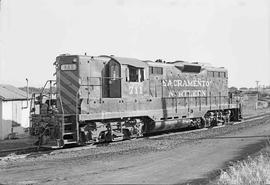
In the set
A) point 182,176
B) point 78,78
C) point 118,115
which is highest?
point 78,78

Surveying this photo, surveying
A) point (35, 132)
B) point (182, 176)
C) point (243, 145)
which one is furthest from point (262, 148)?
point (35, 132)

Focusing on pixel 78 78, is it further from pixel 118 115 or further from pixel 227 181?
pixel 227 181

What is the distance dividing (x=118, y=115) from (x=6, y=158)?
17.7 ft

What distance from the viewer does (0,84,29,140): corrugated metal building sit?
21.9 metres

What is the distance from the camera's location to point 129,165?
36.6ft

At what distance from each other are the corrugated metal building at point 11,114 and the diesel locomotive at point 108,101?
6.38 meters

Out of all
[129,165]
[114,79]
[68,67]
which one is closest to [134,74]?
[114,79]

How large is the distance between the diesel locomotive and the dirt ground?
3.27 ft

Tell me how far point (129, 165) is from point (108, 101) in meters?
5.06

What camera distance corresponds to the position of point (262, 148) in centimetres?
1355

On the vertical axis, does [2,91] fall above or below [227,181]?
above

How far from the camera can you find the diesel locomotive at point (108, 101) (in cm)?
1456

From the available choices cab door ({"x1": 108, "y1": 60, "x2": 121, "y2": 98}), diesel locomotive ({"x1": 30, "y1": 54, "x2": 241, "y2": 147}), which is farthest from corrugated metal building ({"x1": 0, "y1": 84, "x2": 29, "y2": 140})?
cab door ({"x1": 108, "y1": 60, "x2": 121, "y2": 98})

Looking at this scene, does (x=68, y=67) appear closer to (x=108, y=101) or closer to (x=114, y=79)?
(x=114, y=79)
